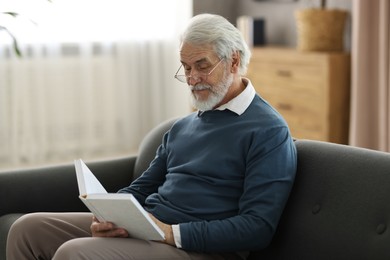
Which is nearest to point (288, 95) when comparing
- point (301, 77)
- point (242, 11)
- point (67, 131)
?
point (301, 77)

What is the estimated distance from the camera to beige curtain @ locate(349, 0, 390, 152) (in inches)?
167

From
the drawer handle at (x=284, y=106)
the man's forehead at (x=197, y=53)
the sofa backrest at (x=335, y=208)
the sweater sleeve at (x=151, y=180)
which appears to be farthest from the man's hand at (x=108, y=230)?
the drawer handle at (x=284, y=106)

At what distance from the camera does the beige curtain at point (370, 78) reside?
13.9 feet

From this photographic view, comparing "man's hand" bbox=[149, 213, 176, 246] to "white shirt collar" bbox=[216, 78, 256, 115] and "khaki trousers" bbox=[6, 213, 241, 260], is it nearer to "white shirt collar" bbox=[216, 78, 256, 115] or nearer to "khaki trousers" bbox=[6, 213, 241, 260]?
"khaki trousers" bbox=[6, 213, 241, 260]

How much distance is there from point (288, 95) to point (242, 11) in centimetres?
133

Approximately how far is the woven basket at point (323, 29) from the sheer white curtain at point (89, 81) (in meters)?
1.25

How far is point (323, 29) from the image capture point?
4664mm

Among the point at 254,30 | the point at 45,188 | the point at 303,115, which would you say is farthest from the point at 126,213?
the point at 254,30

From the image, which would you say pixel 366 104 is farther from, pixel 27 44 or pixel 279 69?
pixel 27 44

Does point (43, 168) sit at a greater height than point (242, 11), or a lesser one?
lesser

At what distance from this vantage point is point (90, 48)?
17.8 feet

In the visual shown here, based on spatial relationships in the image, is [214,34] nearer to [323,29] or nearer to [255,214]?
[255,214]

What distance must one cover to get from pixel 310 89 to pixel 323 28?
0.42 metres

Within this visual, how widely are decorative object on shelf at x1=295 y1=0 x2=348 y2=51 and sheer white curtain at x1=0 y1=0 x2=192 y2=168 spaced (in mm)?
1248
